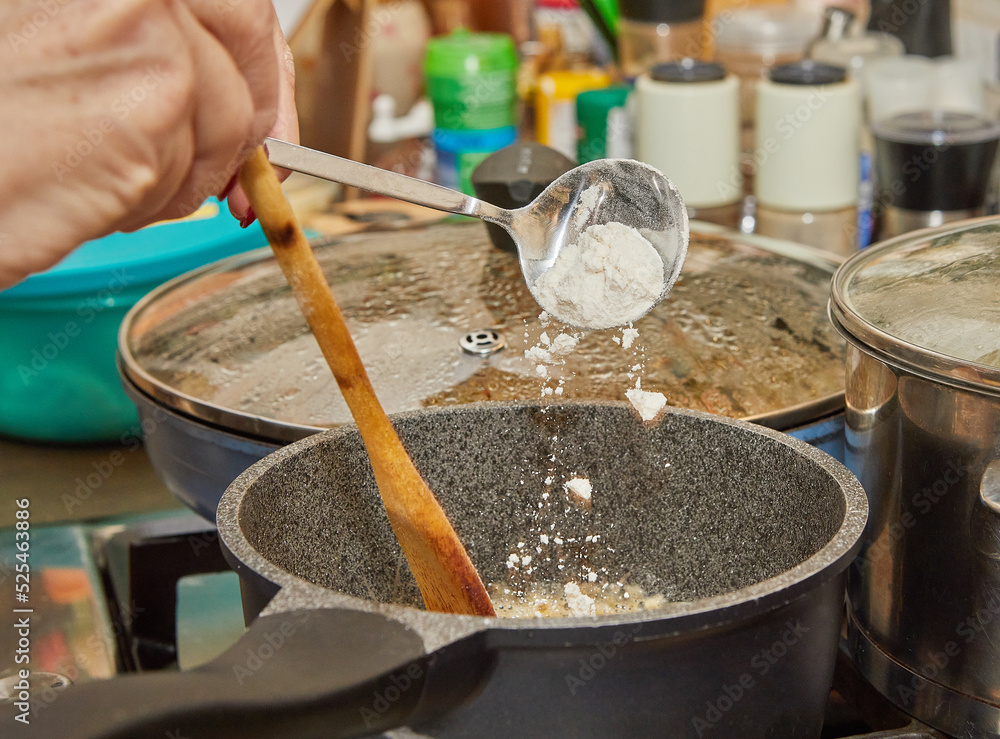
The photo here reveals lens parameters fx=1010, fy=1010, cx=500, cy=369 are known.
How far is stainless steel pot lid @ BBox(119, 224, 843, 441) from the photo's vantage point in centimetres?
70

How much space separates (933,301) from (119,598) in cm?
69

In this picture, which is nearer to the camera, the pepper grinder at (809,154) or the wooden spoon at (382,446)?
the wooden spoon at (382,446)

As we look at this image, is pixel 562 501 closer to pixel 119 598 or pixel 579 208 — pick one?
pixel 579 208

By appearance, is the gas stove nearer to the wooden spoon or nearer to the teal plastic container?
the teal plastic container

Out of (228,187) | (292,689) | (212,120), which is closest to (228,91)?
(212,120)

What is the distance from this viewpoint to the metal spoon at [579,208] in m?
0.61

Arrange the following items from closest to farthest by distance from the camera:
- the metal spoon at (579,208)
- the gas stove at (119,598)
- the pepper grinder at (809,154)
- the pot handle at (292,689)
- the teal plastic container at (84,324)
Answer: the pot handle at (292,689)
the metal spoon at (579,208)
the gas stove at (119,598)
the teal plastic container at (84,324)
the pepper grinder at (809,154)

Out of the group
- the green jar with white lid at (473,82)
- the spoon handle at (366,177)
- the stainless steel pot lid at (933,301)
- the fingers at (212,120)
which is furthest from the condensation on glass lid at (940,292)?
the green jar with white lid at (473,82)

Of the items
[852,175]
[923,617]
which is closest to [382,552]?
[923,617]

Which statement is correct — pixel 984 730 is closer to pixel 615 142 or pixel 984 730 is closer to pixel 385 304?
pixel 385 304

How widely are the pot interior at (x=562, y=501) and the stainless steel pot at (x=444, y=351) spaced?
0.15 ft

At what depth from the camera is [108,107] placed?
382 mm

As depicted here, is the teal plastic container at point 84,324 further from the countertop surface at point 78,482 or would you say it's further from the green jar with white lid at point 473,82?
the green jar with white lid at point 473,82

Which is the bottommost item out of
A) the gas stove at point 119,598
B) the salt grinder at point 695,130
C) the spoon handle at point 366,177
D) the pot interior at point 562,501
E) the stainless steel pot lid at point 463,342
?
the gas stove at point 119,598
